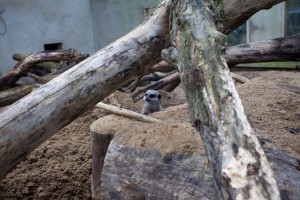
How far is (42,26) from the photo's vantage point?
911 cm

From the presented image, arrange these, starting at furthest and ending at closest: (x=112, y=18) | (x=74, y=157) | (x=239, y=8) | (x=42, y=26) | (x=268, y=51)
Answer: (x=112, y=18), (x=42, y=26), (x=268, y=51), (x=74, y=157), (x=239, y=8)

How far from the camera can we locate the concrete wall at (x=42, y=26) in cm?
830

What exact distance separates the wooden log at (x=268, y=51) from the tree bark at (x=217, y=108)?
6.08ft

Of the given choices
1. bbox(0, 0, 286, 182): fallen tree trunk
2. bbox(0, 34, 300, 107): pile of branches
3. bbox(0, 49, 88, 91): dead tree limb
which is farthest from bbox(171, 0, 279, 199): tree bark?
bbox(0, 49, 88, 91): dead tree limb

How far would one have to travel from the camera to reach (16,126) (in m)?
1.82

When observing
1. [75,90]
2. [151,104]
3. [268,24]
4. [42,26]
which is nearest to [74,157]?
[151,104]

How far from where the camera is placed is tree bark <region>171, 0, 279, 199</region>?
40.4 inches

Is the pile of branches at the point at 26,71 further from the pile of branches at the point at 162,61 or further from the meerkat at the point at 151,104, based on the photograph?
the meerkat at the point at 151,104

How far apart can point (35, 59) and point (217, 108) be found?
3.39m

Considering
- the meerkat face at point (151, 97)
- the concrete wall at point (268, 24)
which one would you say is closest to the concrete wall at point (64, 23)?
the concrete wall at point (268, 24)

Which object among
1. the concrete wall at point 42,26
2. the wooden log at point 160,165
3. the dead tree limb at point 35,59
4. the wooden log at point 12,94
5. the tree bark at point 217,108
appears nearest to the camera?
the tree bark at point 217,108

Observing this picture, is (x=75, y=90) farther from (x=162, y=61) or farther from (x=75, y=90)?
(x=162, y=61)

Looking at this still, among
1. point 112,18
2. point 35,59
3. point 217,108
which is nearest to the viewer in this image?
point 217,108

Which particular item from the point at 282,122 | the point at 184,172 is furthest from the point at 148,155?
the point at 282,122
